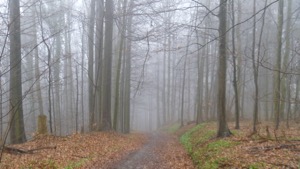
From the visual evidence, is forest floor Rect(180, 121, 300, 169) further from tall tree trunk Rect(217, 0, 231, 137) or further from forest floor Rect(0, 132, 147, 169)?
forest floor Rect(0, 132, 147, 169)

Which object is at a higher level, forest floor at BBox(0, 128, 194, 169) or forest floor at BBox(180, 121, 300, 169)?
forest floor at BBox(180, 121, 300, 169)

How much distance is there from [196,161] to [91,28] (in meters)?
12.0

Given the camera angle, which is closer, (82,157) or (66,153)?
(82,157)

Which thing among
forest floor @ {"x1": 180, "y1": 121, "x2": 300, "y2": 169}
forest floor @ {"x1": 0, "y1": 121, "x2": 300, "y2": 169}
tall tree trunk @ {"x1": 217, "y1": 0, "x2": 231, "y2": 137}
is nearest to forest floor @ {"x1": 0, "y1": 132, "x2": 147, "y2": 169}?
forest floor @ {"x1": 0, "y1": 121, "x2": 300, "y2": 169}

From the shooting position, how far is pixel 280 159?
7.41m

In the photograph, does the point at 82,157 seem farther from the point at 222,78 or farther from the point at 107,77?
the point at 107,77

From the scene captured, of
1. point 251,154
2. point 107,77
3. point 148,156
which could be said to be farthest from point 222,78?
point 107,77

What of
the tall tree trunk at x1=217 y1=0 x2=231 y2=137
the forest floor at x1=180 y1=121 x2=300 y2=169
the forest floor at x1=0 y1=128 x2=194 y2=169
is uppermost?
the tall tree trunk at x1=217 y1=0 x2=231 y2=137

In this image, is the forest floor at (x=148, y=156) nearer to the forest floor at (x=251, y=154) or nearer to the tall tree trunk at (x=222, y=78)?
the forest floor at (x=251, y=154)

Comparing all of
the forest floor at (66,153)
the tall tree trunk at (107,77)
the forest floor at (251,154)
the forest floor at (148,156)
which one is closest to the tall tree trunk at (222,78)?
the forest floor at (148,156)

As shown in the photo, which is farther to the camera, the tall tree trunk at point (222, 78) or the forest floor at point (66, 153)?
the tall tree trunk at point (222, 78)

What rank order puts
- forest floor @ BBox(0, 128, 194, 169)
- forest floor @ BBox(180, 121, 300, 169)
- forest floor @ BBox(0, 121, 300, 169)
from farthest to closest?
forest floor @ BBox(0, 128, 194, 169) → forest floor @ BBox(0, 121, 300, 169) → forest floor @ BBox(180, 121, 300, 169)

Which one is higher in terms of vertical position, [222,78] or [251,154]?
[222,78]

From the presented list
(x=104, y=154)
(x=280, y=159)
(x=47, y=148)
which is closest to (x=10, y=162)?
(x=47, y=148)
